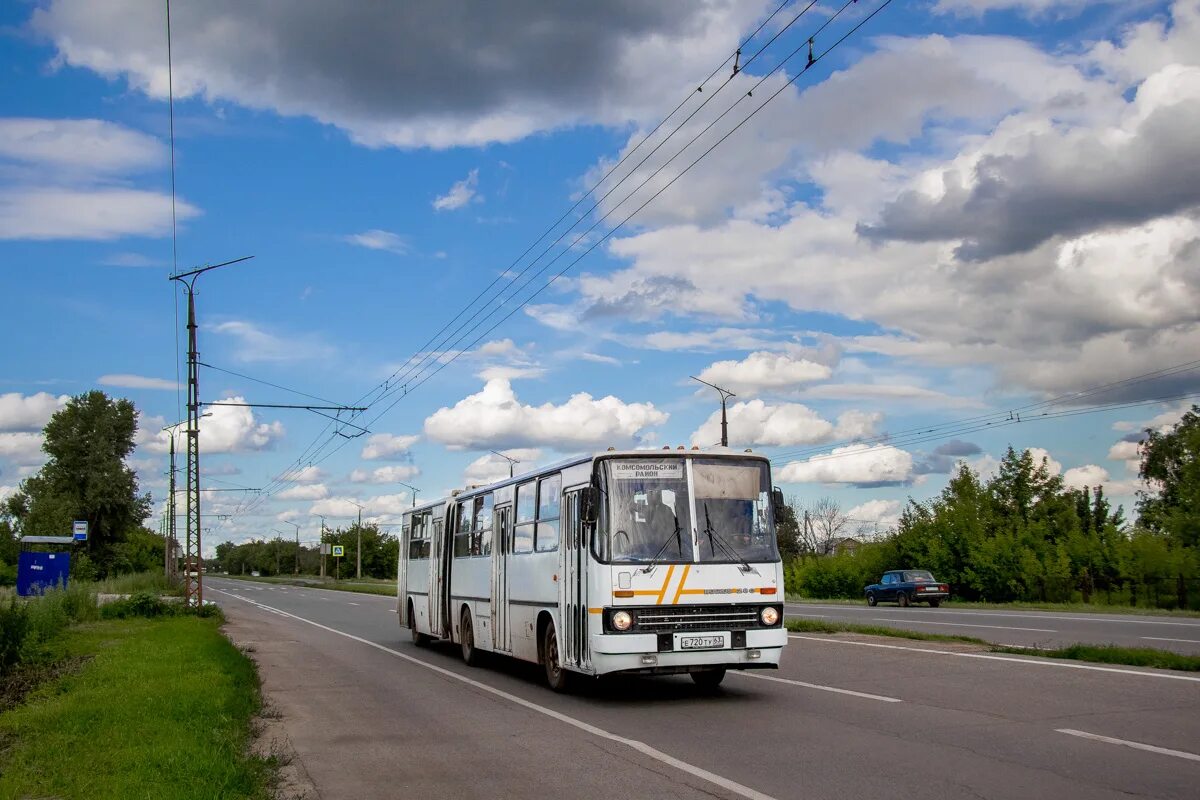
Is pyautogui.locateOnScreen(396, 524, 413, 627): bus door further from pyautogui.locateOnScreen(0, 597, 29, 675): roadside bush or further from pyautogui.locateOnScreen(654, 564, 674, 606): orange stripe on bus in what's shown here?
pyautogui.locateOnScreen(654, 564, 674, 606): orange stripe on bus

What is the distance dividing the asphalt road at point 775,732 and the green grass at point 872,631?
3.06 metres

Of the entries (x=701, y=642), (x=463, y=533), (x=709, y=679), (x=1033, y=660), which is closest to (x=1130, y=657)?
(x=1033, y=660)

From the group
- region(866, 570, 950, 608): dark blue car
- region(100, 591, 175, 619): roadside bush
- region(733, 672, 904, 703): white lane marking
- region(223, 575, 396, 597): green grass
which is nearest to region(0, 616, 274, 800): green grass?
region(733, 672, 904, 703): white lane marking

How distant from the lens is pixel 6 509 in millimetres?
107312

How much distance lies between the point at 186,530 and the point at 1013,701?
25.0m

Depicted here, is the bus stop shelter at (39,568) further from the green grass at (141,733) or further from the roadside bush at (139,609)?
the green grass at (141,733)

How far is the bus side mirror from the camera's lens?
42.1 feet

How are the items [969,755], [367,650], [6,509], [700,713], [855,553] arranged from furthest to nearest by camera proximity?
[6,509], [855,553], [367,650], [700,713], [969,755]

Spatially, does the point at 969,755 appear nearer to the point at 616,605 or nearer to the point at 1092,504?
the point at 616,605

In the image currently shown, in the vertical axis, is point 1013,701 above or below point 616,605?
below

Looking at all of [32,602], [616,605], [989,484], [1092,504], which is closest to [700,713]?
[616,605]

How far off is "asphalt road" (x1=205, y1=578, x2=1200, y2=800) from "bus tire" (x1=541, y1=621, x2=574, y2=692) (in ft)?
0.73

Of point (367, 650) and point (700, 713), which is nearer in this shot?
point (700, 713)

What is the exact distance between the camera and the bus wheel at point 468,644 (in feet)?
62.2
